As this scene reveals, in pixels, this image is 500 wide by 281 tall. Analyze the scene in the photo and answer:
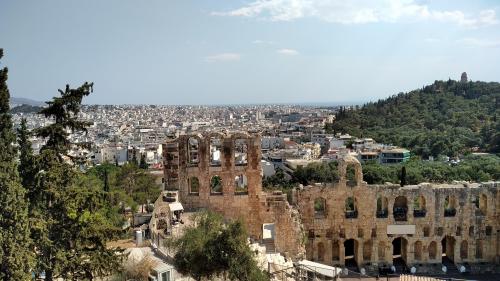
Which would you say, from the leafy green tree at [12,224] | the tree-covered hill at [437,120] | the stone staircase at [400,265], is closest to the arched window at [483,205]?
the stone staircase at [400,265]

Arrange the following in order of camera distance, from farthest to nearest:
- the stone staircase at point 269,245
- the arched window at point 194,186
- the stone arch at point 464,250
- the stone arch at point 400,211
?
the stone arch at point 464,250
the stone arch at point 400,211
the arched window at point 194,186
the stone staircase at point 269,245

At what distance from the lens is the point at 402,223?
107ft

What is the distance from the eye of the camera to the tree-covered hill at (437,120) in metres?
93.2

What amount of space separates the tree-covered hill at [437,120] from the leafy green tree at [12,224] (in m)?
84.0

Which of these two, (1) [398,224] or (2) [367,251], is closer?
(1) [398,224]

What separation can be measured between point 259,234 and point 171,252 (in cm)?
774

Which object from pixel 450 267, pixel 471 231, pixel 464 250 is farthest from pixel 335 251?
pixel 471 231

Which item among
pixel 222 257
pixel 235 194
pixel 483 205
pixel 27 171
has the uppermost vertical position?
pixel 27 171

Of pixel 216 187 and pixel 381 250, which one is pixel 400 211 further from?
pixel 216 187

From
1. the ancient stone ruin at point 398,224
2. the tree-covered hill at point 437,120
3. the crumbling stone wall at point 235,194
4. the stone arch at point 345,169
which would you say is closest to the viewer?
the crumbling stone wall at point 235,194

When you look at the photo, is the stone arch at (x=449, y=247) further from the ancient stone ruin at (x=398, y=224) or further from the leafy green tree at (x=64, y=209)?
the leafy green tree at (x=64, y=209)

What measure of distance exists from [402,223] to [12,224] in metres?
25.0

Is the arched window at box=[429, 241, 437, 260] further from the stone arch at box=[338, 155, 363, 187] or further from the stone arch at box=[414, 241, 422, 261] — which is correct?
the stone arch at box=[338, 155, 363, 187]

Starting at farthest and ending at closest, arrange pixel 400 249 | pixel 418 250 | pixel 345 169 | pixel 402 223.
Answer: pixel 400 249 → pixel 418 250 → pixel 402 223 → pixel 345 169
